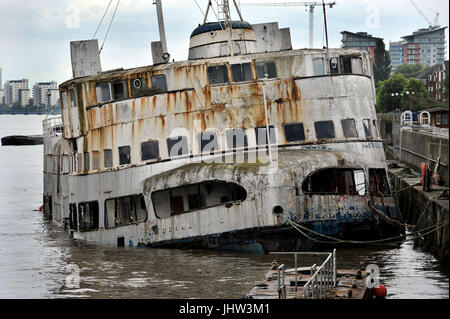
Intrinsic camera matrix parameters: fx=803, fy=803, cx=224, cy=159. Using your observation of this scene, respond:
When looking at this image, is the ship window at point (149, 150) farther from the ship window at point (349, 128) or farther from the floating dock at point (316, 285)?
the floating dock at point (316, 285)

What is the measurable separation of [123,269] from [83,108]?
719 centimetres

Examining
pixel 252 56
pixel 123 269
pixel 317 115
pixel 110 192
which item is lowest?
pixel 123 269

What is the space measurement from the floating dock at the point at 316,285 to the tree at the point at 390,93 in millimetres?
97759

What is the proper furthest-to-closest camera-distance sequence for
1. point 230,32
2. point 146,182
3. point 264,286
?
point 230,32, point 146,182, point 264,286

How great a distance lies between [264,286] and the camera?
757 inches

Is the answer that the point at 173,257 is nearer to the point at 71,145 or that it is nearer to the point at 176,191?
the point at 176,191

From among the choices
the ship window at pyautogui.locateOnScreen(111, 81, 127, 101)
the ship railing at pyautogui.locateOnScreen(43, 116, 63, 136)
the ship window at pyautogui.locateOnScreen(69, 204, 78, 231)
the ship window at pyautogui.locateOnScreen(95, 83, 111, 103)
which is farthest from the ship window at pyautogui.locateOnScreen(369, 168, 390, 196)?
the ship railing at pyautogui.locateOnScreen(43, 116, 63, 136)

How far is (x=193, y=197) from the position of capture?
2739cm

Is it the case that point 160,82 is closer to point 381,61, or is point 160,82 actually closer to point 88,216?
point 88,216

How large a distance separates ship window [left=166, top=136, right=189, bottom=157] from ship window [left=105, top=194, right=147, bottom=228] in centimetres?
222

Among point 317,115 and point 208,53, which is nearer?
point 317,115

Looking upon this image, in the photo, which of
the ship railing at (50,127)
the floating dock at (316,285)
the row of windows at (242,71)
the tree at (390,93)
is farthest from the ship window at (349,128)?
the tree at (390,93)
